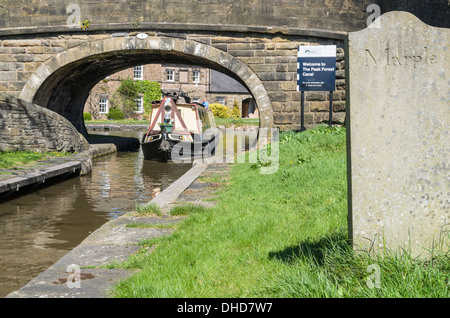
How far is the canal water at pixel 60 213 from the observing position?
5414 millimetres

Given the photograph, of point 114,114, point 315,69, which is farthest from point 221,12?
point 114,114

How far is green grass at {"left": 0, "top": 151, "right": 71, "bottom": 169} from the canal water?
3.26ft

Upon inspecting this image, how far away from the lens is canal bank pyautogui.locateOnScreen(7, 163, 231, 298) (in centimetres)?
342

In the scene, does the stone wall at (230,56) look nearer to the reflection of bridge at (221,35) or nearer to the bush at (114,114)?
the reflection of bridge at (221,35)

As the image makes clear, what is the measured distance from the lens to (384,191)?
3305 millimetres

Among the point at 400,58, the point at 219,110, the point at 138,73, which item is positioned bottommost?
the point at 400,58

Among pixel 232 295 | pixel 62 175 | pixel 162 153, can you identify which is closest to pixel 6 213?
pixel 62 175

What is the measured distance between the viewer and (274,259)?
3703mm

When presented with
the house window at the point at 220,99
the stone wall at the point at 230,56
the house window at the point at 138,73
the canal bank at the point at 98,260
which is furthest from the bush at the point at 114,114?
the canal bank at the point at 98,260

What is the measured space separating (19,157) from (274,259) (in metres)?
10.1

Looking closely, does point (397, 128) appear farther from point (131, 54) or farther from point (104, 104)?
point (104, 104)

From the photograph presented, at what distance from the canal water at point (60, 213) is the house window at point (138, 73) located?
1247 inches

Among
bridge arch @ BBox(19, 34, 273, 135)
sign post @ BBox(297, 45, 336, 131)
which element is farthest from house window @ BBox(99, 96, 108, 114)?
sign post @ BBox(297, 45, 336, 131)
